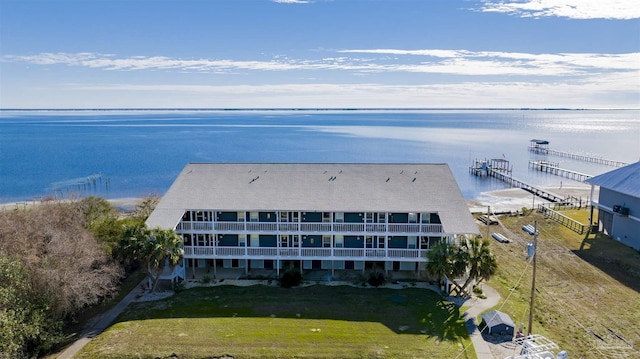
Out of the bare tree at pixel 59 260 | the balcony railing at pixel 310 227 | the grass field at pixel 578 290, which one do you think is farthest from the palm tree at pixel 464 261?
the bare tree at pixel 59 260

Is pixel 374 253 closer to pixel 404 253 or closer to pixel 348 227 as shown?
pixel 404 253

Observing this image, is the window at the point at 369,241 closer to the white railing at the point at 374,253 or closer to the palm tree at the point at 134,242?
the white railing at the point at 374,253

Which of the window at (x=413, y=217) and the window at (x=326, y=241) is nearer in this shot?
the window at (x=413, y=217)

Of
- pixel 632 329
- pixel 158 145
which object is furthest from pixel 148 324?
pixel 158 145

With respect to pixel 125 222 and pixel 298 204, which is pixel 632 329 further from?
pixel 125 222

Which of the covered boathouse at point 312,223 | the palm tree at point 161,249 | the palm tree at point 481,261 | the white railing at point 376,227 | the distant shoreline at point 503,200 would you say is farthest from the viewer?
the distant shoreline at point 503,200

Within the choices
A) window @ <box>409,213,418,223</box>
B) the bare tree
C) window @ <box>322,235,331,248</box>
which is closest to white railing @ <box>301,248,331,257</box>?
window @ <box>322,235,331,248</box>

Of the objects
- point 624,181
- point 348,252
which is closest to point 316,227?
point 348,252
